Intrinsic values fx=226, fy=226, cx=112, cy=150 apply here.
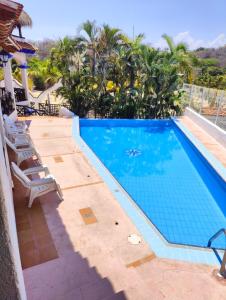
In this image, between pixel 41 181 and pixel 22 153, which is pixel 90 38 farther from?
pixel 41 181

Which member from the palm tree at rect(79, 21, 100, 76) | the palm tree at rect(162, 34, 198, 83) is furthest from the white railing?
the palm tree at rect(79, 21, 100, 76)

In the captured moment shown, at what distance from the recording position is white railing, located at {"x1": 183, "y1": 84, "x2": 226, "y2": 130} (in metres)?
12.2

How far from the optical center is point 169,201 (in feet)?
24.0

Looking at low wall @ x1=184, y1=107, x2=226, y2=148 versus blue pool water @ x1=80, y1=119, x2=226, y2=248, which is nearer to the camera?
blue pool water @ x1=80, y1=119, x2=226, y2=248

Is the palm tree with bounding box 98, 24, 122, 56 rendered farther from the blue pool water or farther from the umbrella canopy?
the umbrella canopy

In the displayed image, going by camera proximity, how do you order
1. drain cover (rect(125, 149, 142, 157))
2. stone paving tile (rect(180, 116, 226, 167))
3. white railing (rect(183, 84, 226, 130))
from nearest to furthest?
stone paving tile (rect(180, 116, 226, 167)) < drain cover (rect(125, 149, 142, 157)) < white railing (rect(183, 84, 226, 130))

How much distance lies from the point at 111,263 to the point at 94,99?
44.1 feet

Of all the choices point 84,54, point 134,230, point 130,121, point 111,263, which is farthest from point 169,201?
point 84,54

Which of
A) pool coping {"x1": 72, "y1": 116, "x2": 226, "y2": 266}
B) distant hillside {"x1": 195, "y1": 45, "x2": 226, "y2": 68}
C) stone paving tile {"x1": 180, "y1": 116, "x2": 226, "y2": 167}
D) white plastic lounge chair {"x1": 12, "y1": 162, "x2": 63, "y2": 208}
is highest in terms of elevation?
distant hillside {"x1": 195, "y1": 45, "x2": 226, "y2": 68}

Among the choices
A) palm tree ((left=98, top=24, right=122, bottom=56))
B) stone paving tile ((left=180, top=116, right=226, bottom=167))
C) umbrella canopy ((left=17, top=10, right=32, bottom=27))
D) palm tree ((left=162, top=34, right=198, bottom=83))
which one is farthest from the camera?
umbrella canopy ((left=17, top=10, right=32, bottom=27))

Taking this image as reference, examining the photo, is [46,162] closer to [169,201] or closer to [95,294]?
[169,201]

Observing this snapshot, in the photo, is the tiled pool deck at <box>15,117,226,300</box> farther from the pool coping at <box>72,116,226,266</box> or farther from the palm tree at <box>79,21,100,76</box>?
the palm tree at <box>79,21,100,76</box>

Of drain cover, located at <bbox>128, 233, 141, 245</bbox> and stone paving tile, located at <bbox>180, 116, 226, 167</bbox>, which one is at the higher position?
stone paving tile, located at <bbox>180, 116, 226, 167</bbox>

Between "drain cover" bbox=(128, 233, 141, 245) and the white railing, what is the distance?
906 centimetres
